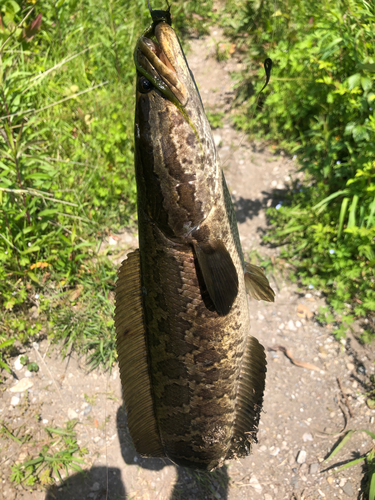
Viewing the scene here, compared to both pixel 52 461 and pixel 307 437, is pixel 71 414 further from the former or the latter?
pixel 307 437

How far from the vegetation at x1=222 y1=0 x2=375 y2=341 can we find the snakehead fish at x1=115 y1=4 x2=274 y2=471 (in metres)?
1.52

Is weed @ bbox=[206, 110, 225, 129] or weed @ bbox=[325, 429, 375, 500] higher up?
weed @ bbox=[206, 110, 225, 129]

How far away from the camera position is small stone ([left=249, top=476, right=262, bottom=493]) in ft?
9.46

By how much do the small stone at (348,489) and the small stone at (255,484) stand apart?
588 mm

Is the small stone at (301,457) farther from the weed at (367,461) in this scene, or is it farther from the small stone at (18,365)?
the small stone at (18,365)

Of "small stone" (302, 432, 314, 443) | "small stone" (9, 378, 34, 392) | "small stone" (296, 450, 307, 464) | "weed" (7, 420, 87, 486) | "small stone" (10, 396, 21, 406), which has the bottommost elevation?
"small stone" (296, 450, 307, 464)

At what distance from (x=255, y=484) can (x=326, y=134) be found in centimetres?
310

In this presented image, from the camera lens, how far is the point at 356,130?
3285 millimetres

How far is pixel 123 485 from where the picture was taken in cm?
293

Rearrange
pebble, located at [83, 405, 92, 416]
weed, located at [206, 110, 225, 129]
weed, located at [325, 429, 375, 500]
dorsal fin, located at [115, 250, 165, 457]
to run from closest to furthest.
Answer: dorsal fin, located at [115, 250, 165, 457] → weed, located at [325, 429, 375, 500] → pebble, located at [83, 405, 92, 416] → weed, located at [206, 110, 225, 129]

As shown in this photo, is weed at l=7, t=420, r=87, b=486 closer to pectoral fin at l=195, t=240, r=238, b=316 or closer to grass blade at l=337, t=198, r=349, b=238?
pectoral fin at l=195, t=240, r=238, b=316

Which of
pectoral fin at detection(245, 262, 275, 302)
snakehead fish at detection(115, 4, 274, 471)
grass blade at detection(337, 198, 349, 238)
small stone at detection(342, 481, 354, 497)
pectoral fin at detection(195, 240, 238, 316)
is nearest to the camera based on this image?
snakehead fish at detection(115, 4, 274, 471)

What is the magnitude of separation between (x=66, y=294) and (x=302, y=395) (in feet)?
7.11

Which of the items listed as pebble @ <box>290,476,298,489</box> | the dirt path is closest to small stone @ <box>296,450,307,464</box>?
the dirt path
